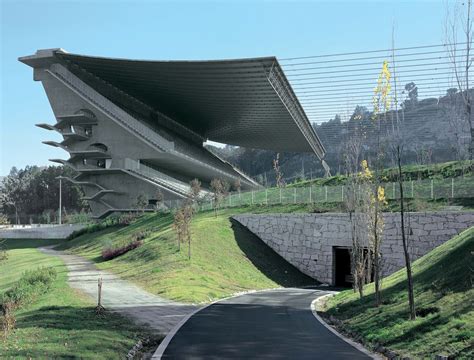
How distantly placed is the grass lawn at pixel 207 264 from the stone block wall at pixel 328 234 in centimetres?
85

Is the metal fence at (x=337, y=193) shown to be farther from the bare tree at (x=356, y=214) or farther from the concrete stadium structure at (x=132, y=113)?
the concrete stadium structure at (x=132, y=113)

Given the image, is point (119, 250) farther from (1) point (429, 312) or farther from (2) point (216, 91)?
(2) point (216, 91)

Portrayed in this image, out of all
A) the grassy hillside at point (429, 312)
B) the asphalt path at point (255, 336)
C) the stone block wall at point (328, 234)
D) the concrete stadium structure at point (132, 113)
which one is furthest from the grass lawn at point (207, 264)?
the concrete stadium structure at point (132, 113)

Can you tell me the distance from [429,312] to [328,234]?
21.6 metres

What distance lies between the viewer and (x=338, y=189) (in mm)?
38062

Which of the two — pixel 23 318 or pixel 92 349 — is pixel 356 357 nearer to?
pixel 92 349

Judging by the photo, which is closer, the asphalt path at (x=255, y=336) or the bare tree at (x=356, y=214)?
the asphalt path at (x=255, y=336)

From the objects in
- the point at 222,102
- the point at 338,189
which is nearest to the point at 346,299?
the point at 338,189

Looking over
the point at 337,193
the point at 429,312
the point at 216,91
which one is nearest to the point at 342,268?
the point at 337,193

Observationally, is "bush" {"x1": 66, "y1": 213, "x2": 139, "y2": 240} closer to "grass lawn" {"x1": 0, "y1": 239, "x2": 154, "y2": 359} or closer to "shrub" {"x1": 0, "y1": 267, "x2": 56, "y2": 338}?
"shrub" {"x1": 0, "y1": 267, "x2": 56, "y2": 338}

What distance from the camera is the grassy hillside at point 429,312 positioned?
8945 millimetres

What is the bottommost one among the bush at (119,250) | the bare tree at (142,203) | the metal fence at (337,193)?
the bush at (119,250)

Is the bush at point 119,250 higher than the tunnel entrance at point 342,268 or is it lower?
higher

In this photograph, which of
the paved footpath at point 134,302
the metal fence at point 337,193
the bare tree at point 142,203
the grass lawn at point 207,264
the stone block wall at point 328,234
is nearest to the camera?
the paved footpath at point 134,302
